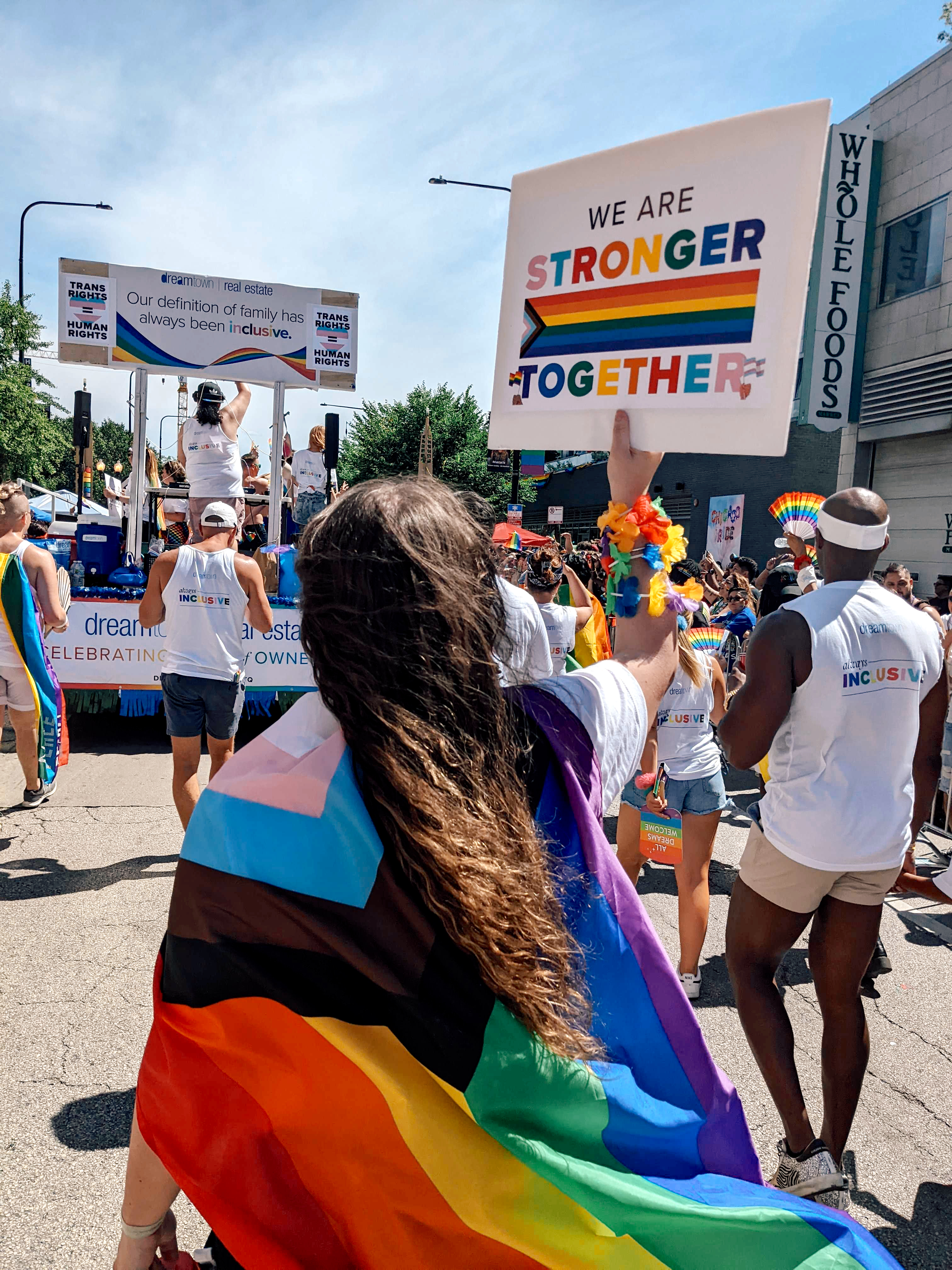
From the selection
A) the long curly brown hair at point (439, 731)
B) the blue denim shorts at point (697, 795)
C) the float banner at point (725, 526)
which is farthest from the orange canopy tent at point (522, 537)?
the float banner at point (725, 526)

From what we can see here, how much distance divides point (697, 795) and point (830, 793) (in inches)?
55.8

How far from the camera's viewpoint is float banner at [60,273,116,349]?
9227 mm

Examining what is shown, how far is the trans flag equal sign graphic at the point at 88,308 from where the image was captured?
9.27 meters

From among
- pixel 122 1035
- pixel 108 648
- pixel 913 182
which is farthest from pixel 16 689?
pixel 913 182

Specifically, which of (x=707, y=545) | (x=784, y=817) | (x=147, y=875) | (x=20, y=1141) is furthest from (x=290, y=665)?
(x=707, y=545)

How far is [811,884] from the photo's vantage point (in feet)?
8.21

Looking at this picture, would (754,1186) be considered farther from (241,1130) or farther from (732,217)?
(732,217)

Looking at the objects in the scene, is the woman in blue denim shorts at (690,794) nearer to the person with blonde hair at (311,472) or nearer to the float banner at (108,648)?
the float banner at (108,648)

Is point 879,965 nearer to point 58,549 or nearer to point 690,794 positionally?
point 690,794

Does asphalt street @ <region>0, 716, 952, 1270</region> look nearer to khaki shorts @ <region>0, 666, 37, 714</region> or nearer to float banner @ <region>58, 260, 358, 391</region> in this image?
khaki shorts @ <region>0, 666, 37, 714</region>

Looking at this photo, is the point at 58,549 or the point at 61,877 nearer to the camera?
the point at 61,877

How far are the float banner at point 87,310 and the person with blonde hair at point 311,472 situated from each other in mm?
2955

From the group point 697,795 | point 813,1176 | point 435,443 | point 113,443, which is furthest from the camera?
point 113,443

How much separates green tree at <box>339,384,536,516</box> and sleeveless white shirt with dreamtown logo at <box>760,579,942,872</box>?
1280 inches
